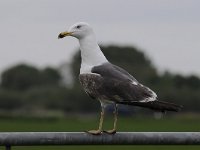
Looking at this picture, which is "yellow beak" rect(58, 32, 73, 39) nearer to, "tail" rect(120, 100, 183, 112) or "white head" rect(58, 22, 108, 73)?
"white head" rect(58, 22, 108, 73)

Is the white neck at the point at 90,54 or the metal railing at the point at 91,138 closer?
the metal railing at the point at 91,138

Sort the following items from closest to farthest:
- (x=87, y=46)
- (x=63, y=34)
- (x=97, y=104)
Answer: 1. (x=87, y=46)
2. (x=63, y=34)
3. (x=97, y=104)

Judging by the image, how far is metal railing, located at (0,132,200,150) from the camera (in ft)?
15.4

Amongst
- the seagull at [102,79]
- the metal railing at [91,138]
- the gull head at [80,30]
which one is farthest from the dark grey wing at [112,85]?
the metal railing at [91,138]

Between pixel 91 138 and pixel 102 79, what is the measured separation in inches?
50.3

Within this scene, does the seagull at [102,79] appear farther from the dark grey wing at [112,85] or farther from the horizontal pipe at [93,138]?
the horizontal pipe at [93,138]

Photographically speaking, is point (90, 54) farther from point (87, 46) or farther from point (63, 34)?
point (63, 34)

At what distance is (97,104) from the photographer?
83562mm

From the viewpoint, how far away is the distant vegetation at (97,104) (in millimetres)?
88562

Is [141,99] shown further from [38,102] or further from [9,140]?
[38,102]

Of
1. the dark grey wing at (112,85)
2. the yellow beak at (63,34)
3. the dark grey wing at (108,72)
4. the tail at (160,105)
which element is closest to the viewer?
the tail at (160,105)

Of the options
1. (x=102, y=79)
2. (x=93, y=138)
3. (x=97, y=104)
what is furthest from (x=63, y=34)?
(x=97, y=104)

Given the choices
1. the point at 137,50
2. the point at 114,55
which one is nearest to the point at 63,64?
the point at 137,50

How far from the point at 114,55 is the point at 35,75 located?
24.6 m
